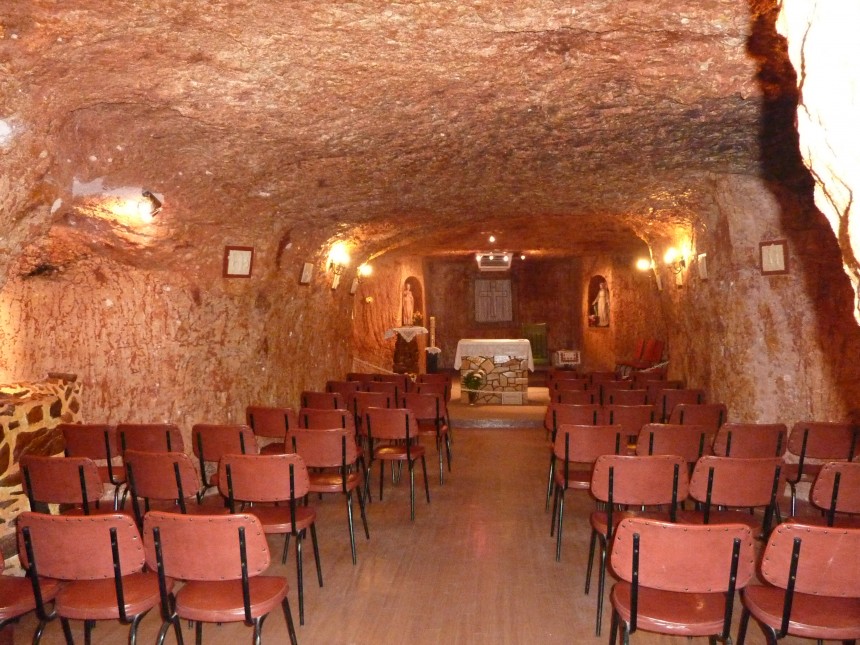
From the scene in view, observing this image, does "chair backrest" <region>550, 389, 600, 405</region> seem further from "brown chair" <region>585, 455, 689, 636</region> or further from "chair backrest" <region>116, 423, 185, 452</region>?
"chair backrest" <region>116, 423, 185, 452</region>

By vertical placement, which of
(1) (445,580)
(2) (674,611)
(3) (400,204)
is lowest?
(1) (445,580)

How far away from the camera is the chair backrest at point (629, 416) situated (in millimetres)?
5211

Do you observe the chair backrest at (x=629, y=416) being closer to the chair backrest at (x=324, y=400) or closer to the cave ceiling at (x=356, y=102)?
the cave ceiling at (x=356, y=102)

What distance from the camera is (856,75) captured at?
1474 millimetres

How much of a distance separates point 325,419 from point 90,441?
1.61 m

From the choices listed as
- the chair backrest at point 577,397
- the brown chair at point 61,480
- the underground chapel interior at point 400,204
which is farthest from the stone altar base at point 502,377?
the brown chair at point 61,480

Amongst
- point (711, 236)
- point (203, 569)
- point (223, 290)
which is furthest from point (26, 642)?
point (711, 236)

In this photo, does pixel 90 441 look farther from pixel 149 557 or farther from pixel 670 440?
pixel 670 440

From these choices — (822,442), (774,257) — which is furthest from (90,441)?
(774,257)

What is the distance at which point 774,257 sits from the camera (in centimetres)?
565

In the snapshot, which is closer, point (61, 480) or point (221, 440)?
point (61, 480)

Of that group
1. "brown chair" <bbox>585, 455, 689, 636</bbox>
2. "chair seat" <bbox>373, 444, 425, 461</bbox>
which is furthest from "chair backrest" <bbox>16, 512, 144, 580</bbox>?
"chair seat" <bbox>373, 444, 425, 461</bbox>

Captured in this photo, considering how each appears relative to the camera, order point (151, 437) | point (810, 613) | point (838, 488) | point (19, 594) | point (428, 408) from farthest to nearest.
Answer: point (428, 408) < point (151, 437) < point (838, 488) < point (19, 594) < point (810, 613)

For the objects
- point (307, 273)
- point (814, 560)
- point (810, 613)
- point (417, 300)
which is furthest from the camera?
point (417, 300)
